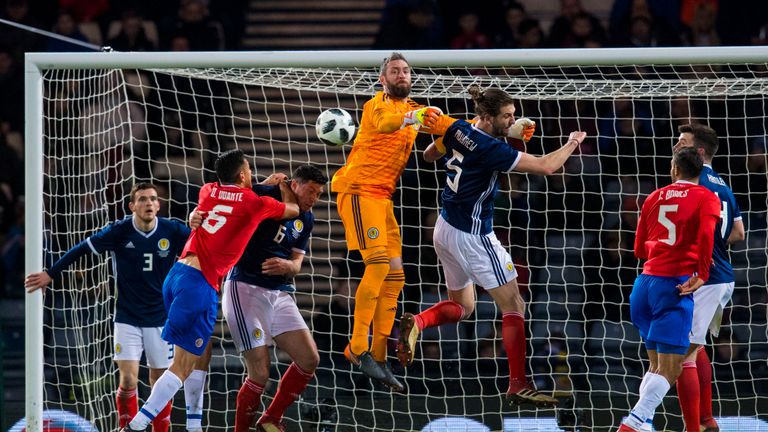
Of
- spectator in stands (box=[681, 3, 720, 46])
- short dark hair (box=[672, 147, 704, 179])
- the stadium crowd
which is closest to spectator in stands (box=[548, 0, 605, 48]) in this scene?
the stadium crowd

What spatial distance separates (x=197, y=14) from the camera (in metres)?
12.5

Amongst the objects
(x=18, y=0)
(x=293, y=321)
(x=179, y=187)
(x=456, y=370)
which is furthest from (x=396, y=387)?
(x=18, y=0)

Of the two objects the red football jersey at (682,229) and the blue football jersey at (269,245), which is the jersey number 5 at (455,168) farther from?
the red football jersey at (682,229)

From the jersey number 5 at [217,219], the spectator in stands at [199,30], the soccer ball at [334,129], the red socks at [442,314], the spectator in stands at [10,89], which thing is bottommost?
the red socks at [442,314]

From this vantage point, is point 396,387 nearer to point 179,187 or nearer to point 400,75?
point 400,75

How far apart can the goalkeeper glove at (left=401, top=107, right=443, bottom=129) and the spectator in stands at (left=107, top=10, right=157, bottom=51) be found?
5739 millimetres

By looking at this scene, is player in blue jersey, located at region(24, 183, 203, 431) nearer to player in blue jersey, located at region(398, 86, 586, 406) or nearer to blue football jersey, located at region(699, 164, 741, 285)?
player in blue jersey, located at region(398, 86, 586, 406)

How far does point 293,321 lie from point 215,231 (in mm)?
867

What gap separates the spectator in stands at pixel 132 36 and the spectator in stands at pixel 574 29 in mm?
4199

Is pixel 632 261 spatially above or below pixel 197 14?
below

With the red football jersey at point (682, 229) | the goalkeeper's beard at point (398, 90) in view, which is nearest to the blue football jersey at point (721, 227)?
the red football jersey at point (682, 229)

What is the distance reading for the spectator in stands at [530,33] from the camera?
11977mm

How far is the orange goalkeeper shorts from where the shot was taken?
7.32 m

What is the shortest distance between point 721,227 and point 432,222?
350cm
